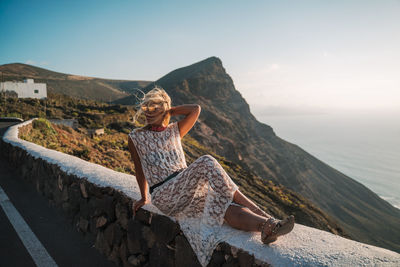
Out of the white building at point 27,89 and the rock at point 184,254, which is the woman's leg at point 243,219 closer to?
the rock at point 184,254

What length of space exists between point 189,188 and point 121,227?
110 cm

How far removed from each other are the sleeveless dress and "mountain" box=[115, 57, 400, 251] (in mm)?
44356

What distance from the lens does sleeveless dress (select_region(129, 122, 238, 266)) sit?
6.83 ft

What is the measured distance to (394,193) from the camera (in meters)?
107

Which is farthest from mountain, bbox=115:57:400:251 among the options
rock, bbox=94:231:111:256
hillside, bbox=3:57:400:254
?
rock, bbox=94:231:111:256

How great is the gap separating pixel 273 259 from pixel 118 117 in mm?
35145

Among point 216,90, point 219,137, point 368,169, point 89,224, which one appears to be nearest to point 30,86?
point 219,137

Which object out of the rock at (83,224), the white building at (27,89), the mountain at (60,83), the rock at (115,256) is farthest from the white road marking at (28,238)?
the mountain at (60,83)

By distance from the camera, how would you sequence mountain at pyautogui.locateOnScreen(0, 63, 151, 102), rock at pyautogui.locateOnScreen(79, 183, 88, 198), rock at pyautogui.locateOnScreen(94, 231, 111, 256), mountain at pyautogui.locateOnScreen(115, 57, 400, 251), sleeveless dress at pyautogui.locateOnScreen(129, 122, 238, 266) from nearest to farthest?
sleeveless dress at pyautogui.locateOnScreen(129, 122, 238, 266), rock at pyautogui.locateOnScreen(94, 231, 111, 256), rock at pyautogui.locateOnScreen(79, 183, 88, 198), mountain at pyautogui.locateOnScreen(115, 57, 400, 251), mountain at pyautogui.locateOnScreen(0, 63, 151, 102)

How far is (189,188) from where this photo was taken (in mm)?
2348

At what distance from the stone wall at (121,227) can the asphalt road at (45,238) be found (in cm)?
11

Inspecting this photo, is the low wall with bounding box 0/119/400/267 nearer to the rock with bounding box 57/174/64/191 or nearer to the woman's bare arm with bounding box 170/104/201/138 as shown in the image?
the rock with bounding box 57/174/64/191

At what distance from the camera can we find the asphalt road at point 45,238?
9.71 feet

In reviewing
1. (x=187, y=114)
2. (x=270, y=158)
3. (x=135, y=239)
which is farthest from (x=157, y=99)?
(x=270, y=158)
